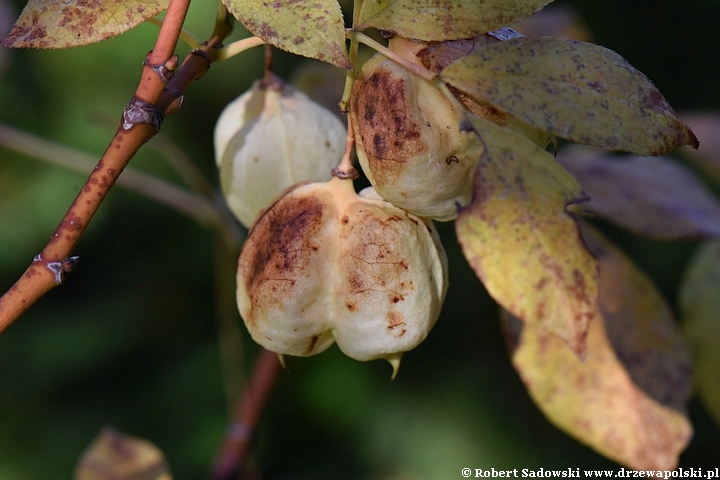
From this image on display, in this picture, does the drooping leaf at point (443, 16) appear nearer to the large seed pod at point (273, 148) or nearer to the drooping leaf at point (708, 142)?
the large seed pod at point (273, 148)

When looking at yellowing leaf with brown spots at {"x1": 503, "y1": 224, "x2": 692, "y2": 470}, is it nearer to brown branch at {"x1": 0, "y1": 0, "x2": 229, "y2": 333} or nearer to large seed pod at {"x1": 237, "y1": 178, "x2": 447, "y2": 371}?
large seed pod at {"x1": 237, "y1": 178, "x2": 447, "y2": 371}

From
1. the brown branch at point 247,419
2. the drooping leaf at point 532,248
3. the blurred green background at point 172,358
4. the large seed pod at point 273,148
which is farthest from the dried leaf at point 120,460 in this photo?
the blurred green background at point 172,358

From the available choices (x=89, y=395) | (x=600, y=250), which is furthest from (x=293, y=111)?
(x=89, y=395)

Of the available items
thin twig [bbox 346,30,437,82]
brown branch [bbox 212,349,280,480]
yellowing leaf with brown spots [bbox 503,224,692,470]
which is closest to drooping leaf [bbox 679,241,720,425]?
yellowing leaf with brown spots [bbox 503,224,692,470]

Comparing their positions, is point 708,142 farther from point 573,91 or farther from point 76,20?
point 76,20

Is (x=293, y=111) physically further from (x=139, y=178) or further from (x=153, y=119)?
(x=139, y=178)

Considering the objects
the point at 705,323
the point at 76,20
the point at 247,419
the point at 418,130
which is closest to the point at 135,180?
the point at 247,419
